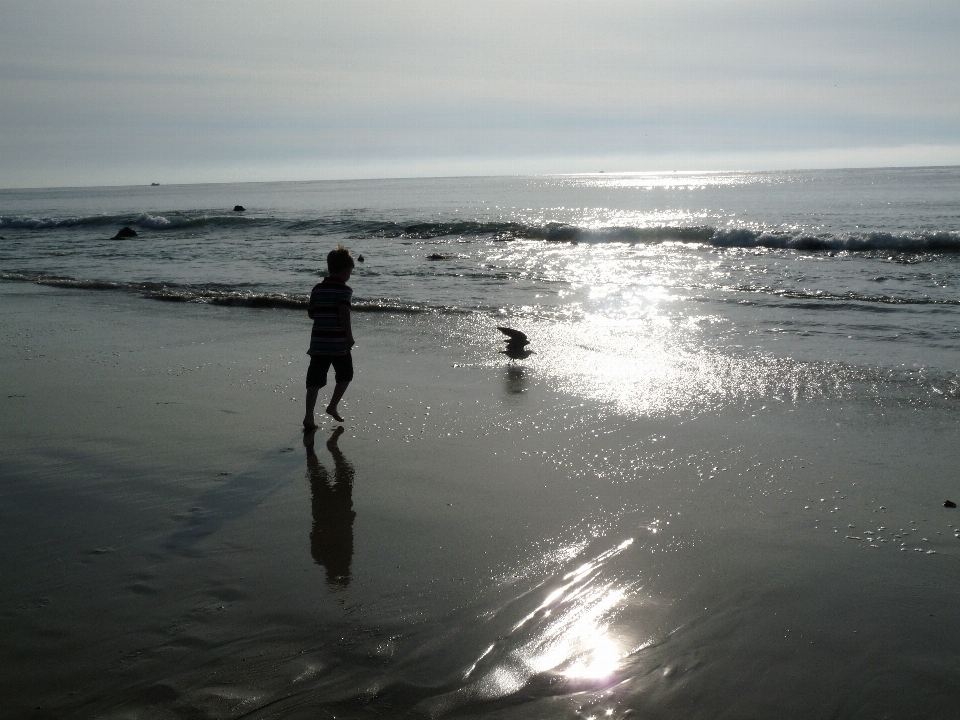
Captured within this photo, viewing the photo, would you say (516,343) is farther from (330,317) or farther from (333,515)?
(333,515)

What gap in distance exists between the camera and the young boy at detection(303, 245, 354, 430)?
6008 mm

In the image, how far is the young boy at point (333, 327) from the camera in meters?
6.01

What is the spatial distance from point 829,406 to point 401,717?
4860 millimetres

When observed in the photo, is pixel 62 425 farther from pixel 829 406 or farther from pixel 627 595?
pixel 829 406

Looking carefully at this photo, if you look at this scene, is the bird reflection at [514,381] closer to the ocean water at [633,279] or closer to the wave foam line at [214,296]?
the ocean water at [633,279]

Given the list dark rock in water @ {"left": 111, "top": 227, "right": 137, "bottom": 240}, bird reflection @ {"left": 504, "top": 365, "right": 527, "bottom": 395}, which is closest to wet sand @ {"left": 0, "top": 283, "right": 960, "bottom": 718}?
bird reflection @ {"left": 504, "top": 365, "right": 527, "bottom": 395}

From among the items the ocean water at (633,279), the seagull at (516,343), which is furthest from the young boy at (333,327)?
the seagull at (516,343)

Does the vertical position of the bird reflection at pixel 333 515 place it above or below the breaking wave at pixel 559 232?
below

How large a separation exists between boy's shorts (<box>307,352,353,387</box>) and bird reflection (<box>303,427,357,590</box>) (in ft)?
2.04

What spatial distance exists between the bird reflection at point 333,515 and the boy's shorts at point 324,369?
0.62 m

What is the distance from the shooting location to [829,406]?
20.6 feet

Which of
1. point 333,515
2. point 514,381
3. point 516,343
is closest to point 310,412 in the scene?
point 333,515

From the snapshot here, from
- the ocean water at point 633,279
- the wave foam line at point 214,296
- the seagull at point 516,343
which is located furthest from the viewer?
the wave foam line at point 214,296

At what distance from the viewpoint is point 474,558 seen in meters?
3.73
